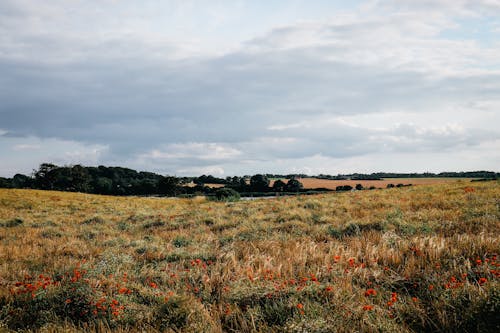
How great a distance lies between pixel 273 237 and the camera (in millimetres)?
10344

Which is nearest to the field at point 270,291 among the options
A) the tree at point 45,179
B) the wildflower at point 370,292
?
the wildflower at point 370,292

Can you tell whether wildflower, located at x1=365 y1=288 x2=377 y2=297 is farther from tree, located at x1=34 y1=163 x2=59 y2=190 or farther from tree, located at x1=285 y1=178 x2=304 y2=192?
tree, located at x1=34 y1=163 x2=59 y2=190

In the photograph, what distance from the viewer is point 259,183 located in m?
88.4

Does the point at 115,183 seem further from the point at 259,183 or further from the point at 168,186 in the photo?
the point at 259,183

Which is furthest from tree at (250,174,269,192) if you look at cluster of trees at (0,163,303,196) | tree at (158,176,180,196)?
tree at (158,176,180,196)

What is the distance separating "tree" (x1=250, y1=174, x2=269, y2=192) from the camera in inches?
3361

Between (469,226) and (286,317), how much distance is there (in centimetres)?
838

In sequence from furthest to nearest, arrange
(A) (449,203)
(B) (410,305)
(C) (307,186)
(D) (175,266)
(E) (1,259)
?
(C) (307,186) → (A) (449,203) → (E) (1,259) → (D) (175,266) → (B) (410,305)

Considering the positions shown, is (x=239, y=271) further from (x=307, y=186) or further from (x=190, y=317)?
(x=307, y=186)

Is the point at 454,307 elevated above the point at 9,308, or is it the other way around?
the point at 454,307

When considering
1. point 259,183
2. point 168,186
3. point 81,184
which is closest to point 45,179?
point 81,184

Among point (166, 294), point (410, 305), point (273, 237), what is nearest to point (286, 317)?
point (410, 305)

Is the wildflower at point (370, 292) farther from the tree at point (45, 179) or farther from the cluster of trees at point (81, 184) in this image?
the tree at point (45, 179)

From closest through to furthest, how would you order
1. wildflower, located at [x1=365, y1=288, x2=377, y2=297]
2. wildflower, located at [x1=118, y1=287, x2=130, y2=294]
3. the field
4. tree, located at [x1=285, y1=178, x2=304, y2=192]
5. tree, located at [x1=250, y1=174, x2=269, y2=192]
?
the field, wildflower, located at [x1=365, y1=288, x2=377, y2=297], wildflower, located at [x1=118, y1=287, x2=130, y2=294], tree, located at [x1=285, y1=178, x2=304, y2=192], tree, located at [x1=250, y1=174, x2=269, y2=192]
